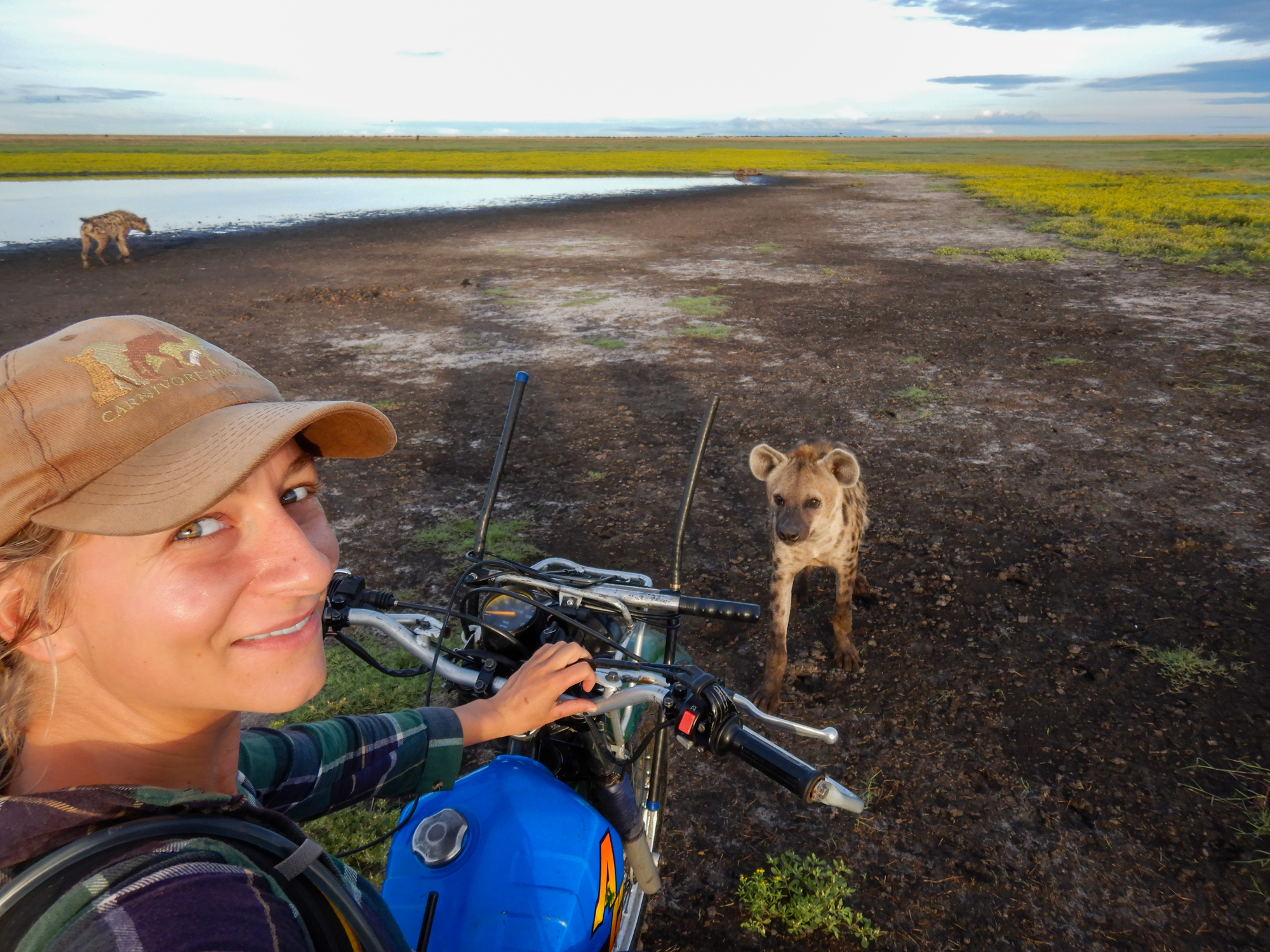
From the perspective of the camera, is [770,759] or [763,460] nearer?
[770,759]

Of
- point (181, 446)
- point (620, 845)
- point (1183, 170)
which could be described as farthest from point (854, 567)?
point (1183, 170)

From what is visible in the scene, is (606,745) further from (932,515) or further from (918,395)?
(918,395)

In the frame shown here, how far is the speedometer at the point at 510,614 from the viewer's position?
201 centimetres

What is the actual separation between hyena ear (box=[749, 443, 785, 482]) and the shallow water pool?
27.8 meters

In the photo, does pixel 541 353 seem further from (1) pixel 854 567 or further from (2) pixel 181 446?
(2) pixel 181 446

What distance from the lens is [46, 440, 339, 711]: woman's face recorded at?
3.98ft

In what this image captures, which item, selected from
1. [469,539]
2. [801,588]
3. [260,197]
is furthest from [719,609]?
[260,197]

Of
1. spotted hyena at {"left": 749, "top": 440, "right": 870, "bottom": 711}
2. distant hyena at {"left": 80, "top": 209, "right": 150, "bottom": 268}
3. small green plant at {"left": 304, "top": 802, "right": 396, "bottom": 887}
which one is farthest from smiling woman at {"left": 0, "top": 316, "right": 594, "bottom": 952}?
distant hyena at {"left": 80, "top": 209, "right": 150, "bottom": 268}

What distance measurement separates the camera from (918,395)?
30.0ft

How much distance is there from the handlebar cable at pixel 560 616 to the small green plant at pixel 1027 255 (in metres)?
18.6

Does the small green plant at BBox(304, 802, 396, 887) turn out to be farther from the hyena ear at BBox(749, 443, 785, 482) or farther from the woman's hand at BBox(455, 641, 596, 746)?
the hyena ear at BBox(749, 443, 785, 482)

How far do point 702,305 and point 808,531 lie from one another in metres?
10.5

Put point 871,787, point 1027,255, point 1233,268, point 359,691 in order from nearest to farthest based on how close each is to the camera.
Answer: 1. point 871,787
2. point 359,691
3. point 1233,268
4. point 1027,255

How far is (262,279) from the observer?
58.4 feet
